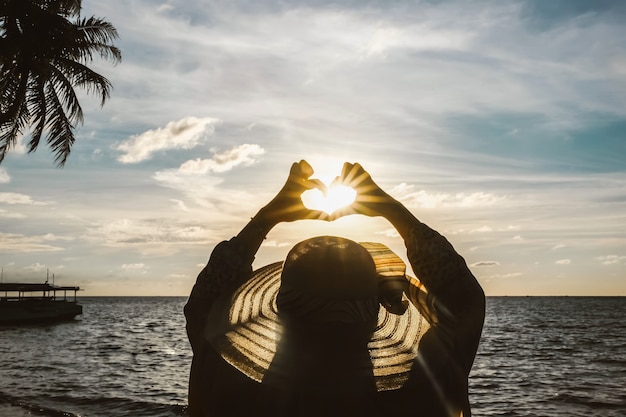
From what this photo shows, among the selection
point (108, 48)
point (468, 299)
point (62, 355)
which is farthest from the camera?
point (62, 355)

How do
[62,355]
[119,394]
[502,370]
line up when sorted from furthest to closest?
[62,355]
[502,370]
[119,394]

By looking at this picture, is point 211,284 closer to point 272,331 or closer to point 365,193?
point 272,331

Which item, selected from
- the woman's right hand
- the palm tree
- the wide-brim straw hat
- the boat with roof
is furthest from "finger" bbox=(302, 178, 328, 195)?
the boat with roof

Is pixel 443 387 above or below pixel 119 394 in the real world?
above

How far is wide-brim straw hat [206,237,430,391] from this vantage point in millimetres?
1369

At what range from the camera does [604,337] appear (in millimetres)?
55281

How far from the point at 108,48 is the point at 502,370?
26120 mm

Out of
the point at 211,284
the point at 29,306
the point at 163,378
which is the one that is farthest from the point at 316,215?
the point at 29,306

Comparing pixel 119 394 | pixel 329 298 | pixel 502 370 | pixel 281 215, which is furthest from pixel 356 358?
pixel 502 370

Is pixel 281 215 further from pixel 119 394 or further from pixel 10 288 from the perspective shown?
pixel 10 288

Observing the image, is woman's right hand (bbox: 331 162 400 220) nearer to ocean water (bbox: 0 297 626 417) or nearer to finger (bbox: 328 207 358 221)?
finger (bbox: 328 207 358 221)

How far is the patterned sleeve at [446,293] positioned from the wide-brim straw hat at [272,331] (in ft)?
0.12

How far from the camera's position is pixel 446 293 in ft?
4.81

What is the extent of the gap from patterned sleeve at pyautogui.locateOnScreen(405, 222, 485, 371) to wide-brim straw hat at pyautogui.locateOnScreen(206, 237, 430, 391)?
0.04 m
